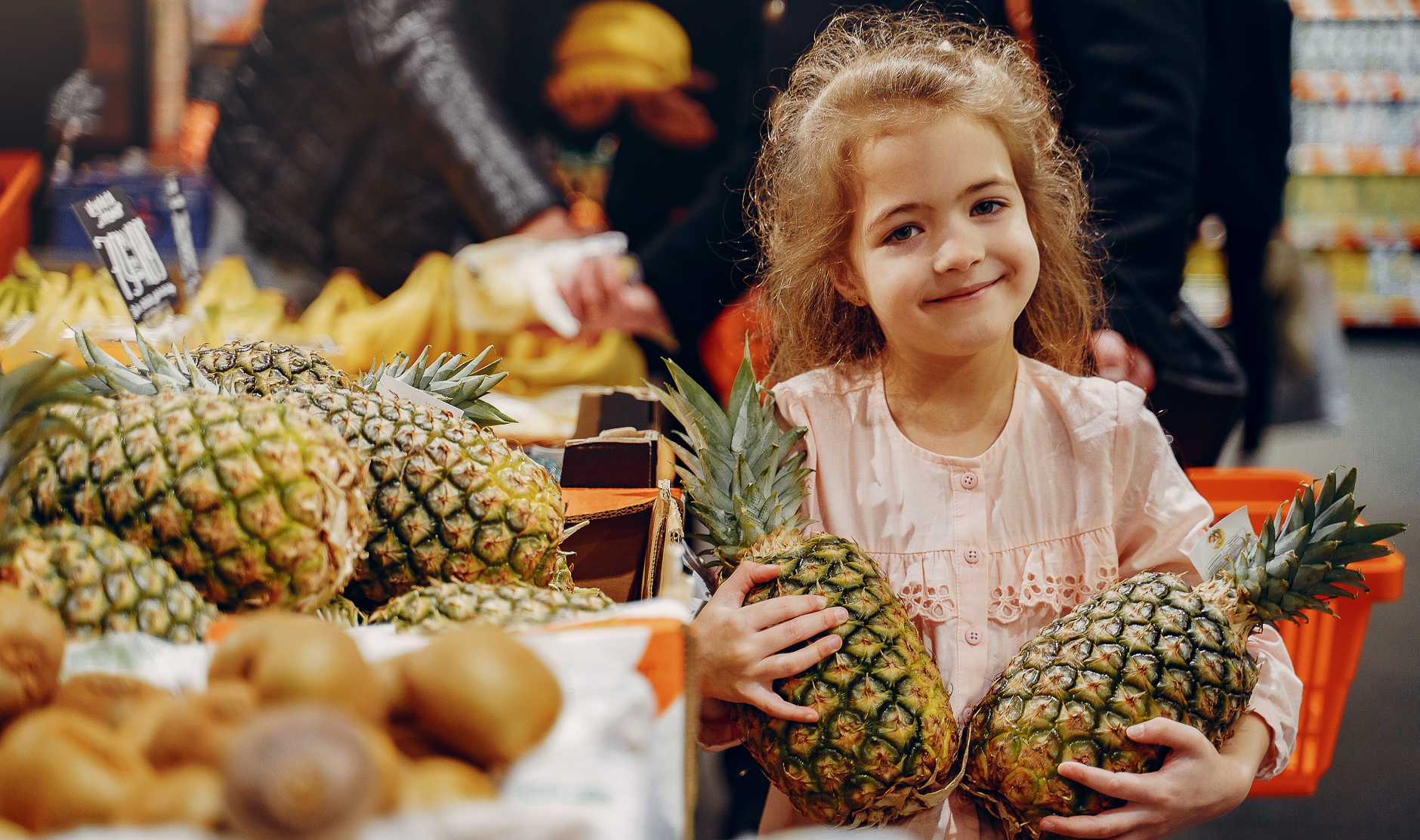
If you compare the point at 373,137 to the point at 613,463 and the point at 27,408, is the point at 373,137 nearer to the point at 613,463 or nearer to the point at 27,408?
the point at 613,463

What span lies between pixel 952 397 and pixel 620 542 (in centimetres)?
57

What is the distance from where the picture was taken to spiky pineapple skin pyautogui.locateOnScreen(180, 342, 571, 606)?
3.40 feet

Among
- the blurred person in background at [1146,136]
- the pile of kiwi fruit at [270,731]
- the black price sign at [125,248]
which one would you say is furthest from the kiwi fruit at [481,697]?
the blurred person in background at [1146,136]

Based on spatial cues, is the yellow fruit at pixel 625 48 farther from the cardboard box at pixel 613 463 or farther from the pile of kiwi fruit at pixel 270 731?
the pile of kiwi fruit at pixel 270 731

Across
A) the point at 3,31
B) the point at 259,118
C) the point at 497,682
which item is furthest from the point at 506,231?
the point at 497,682

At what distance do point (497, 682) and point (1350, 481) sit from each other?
1.09 meters

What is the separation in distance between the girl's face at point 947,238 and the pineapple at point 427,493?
0.55m

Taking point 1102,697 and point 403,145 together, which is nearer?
point 1102,697

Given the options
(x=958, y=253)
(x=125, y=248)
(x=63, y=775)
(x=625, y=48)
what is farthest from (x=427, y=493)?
(x=625, y=48)

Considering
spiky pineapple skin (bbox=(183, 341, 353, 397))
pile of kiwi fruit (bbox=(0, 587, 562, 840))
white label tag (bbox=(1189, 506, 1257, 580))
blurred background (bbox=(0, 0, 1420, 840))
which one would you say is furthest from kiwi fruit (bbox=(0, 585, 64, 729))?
blurred background (bbox=(0, 0, 1420, 840))

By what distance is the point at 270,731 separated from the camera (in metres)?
0.49

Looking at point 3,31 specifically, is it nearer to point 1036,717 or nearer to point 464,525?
point 464,525

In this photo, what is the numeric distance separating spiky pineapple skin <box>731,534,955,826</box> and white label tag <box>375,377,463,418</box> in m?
0.45

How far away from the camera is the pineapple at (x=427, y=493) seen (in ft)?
3.40
